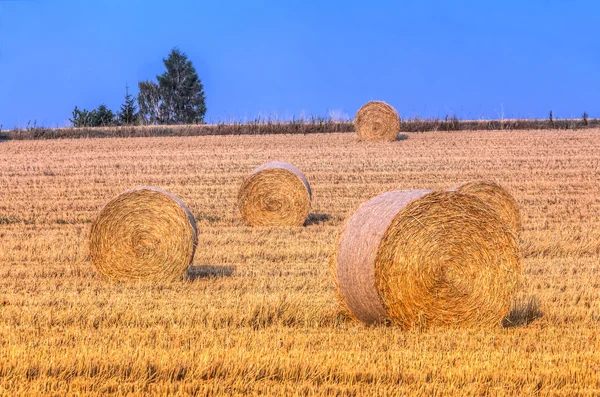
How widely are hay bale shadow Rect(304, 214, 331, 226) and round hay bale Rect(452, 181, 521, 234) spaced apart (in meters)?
3.33

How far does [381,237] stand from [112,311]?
8.84 ft

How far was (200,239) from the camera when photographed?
47.1ft

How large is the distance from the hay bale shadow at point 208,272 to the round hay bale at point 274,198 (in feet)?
14.7

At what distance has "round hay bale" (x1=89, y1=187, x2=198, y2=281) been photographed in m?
11.4

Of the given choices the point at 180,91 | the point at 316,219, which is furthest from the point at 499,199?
the point at 180,91

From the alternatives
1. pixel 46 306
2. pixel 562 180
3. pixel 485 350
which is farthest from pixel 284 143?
pixel 485 350

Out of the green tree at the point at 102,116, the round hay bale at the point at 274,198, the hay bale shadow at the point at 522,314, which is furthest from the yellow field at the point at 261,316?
the green tree at the point at 102,116

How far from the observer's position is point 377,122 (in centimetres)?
2964

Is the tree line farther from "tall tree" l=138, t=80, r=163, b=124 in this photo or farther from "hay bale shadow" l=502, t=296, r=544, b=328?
"hay bale shadow" l=502, t=296, r=544, b=328

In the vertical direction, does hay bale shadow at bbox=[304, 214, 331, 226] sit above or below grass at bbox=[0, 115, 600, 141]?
below

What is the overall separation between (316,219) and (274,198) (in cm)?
101

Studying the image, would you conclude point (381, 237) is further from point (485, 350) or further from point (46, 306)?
point (46, 306)

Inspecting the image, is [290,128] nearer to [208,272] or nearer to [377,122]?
[377,122]

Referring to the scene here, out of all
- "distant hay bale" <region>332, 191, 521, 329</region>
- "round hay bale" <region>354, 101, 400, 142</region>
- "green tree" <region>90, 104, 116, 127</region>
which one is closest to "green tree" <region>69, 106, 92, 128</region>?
"green tree" <region>90, 104, 116, 127</region>
